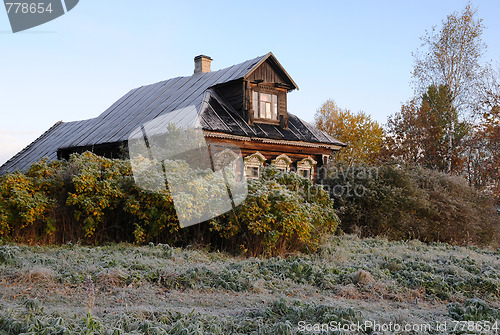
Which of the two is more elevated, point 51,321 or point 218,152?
point 218,152

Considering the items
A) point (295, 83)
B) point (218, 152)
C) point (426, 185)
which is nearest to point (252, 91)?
point (295, 83)

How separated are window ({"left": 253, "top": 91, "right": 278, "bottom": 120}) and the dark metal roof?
500 millimetres

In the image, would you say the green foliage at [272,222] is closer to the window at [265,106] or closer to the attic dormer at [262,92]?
the attic dormer at [262,92]

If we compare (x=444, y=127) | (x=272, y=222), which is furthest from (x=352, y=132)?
(x=272, y=222)

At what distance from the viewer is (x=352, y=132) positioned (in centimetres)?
3369

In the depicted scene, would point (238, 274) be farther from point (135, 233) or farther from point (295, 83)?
point (295, 83)

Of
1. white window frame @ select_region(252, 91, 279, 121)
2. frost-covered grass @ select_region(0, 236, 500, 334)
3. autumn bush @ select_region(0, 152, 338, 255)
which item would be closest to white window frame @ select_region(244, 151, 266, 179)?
white window frame @ select_region(252, 91, 279, 121)

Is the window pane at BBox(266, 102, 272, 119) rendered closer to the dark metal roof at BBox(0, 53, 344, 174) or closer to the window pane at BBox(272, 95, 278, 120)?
the window pane at BBox(272, 95, 278, 120)

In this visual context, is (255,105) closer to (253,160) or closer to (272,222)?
(253,160)

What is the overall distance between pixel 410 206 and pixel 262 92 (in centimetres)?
723

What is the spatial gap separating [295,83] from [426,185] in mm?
6556

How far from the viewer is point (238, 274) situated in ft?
19.7

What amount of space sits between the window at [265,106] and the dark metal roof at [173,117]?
1.64 ft

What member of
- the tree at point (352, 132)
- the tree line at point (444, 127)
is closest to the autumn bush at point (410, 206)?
the tree line at point (444, 127)
